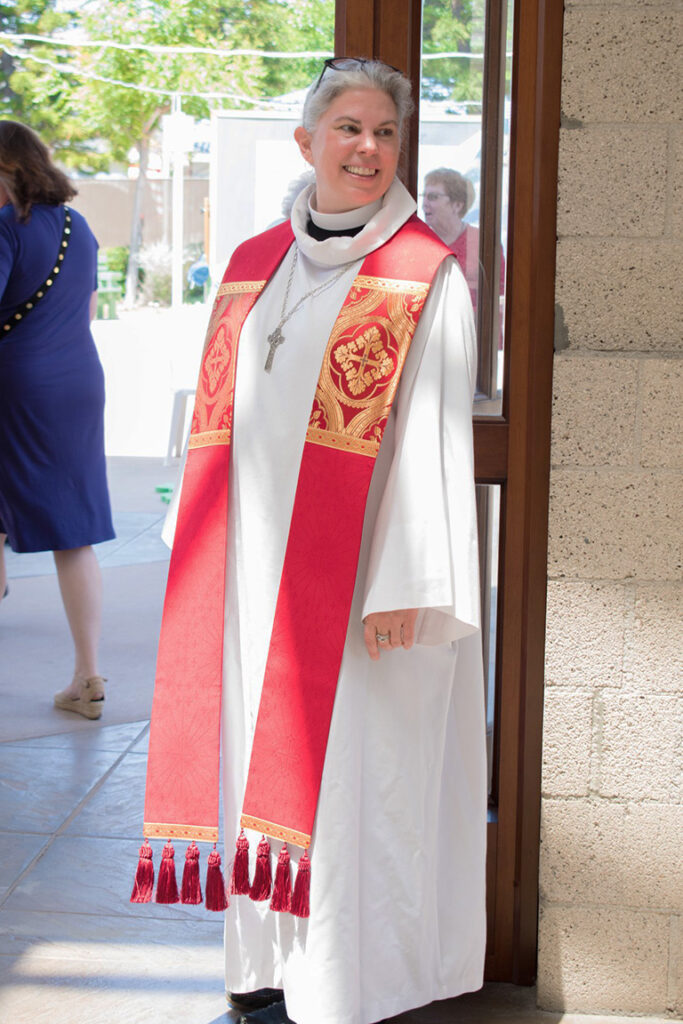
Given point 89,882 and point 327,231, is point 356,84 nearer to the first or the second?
point 327,231

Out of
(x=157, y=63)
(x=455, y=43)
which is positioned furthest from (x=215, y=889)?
(x=157, y=63)

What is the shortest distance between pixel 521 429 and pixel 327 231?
526 mm

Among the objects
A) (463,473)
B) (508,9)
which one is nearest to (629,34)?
(508,9)

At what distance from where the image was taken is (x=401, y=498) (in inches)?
72.2

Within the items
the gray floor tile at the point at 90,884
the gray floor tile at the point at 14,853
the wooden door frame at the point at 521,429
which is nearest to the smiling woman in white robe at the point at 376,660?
the wooden door frame at the point at 521,429

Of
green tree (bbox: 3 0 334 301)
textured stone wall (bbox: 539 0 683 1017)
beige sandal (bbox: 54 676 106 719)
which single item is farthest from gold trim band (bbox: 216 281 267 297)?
green tree (bbox: 3 0 334 301)

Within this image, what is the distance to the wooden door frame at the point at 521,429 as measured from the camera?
210 centimetres

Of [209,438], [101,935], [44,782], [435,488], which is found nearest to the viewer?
[435,488]

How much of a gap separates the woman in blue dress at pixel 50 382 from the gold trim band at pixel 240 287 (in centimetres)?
152

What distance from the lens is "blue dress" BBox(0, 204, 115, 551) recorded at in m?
3.52

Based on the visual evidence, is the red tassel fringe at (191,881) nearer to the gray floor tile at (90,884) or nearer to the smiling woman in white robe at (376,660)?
the smiling woman in white robe at (376,660)

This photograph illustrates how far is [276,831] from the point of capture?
193cm

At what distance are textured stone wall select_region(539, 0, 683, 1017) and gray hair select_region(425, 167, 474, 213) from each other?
31 centimetres

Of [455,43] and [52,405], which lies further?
[52,405]
